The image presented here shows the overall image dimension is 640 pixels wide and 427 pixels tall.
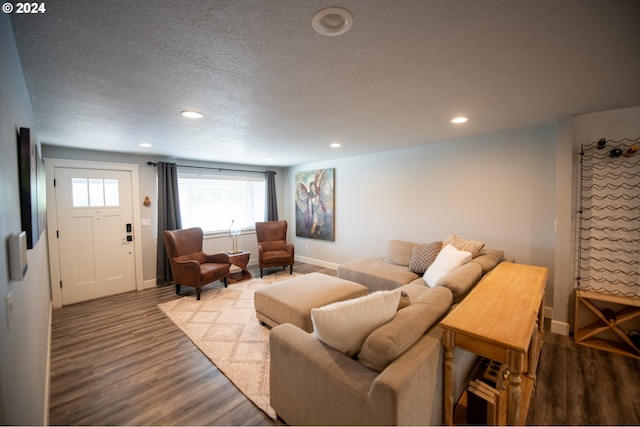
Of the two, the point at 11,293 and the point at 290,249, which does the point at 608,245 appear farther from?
the point at 11,293

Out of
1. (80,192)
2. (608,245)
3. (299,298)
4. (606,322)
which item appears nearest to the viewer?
(606,322)

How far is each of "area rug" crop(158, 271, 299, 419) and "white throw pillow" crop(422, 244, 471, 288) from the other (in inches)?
75.3

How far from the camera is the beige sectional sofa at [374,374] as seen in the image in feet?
3.94

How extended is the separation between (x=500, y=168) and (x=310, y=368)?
3.37m

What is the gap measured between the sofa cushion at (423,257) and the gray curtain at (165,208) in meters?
4.10

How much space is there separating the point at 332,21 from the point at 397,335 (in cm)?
158

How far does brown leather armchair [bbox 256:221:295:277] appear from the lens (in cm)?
493

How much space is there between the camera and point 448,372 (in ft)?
4.90

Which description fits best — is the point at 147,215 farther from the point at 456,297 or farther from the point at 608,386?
the point at 608,386

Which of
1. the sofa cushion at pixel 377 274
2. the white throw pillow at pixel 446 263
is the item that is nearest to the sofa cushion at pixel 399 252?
the sofa cushion at pixel 377 274

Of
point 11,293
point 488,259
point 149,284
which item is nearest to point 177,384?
point 11,293

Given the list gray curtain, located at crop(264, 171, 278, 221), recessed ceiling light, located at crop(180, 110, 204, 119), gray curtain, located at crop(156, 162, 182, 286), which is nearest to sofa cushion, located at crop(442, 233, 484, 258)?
recessed ceiling light, located at crop(180, 110, 204, 119)

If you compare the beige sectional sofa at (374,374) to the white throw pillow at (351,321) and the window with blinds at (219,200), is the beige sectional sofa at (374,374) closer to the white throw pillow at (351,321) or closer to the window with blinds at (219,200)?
the white throw pillow at (351,321)

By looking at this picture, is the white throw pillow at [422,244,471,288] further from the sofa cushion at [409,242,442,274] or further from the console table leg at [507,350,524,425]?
the console table leg at [507,350,524,425]
